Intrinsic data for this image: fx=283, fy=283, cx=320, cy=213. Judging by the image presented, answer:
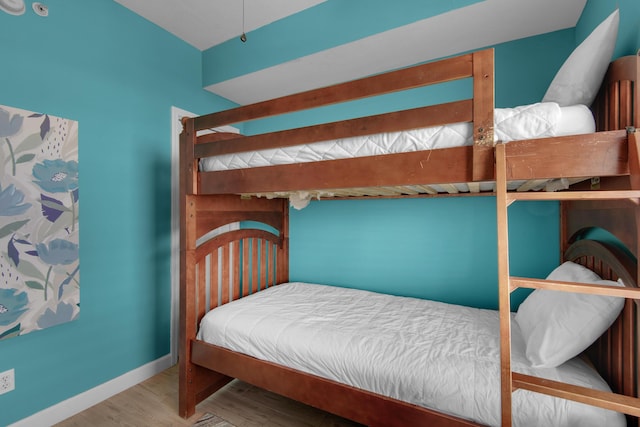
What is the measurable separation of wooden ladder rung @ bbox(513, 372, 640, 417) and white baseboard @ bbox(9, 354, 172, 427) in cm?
246

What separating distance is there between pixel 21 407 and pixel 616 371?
2901 millimetres

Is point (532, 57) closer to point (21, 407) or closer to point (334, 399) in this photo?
point (334, 399)

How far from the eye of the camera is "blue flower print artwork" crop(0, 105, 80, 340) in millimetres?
1542

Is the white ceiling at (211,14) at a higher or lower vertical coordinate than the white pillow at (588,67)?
higher

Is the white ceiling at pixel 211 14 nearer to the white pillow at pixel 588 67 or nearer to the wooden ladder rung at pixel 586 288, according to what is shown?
the white pillow at pixel 588 67

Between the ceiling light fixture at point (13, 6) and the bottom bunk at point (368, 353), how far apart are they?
1.39 m

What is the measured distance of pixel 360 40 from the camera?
A: 2.03 m

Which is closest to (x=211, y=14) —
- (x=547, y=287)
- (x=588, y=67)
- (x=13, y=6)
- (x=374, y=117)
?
(x=13, y=6)

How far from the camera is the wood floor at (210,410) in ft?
5.72

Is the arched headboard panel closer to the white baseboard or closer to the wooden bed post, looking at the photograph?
the wooden bed post

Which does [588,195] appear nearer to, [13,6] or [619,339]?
[619,339]

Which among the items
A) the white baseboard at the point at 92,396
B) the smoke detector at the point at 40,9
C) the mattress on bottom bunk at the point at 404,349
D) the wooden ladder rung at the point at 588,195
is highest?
the smoke detector at the point at 40,9

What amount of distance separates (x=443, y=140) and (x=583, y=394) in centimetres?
95

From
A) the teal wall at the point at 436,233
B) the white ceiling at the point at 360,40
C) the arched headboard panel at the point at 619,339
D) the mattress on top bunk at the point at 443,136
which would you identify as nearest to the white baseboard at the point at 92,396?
A: the teal wall at the point at 436,233
